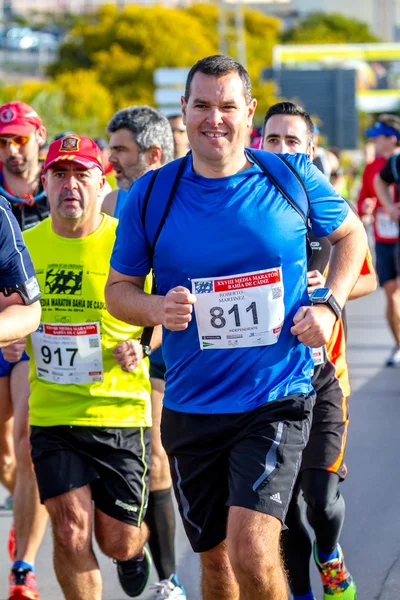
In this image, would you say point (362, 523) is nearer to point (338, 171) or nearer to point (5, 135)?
point (5, 135)

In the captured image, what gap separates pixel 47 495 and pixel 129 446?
42 cm

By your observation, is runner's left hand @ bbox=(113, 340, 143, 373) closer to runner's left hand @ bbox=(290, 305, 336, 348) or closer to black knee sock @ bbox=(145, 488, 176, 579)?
black knee sock @ bbox=(145, 488, 176, 579)

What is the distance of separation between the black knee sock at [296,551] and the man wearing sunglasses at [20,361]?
1.20 meters

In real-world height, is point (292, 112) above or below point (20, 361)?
above

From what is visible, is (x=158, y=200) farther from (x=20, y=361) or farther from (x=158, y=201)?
(x=20, y=361)

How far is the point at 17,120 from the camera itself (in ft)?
21.0

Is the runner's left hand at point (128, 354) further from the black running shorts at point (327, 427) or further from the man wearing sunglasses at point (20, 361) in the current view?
the man wearing sunglasses at point (20, 361)

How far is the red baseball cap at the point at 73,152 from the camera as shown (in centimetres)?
501

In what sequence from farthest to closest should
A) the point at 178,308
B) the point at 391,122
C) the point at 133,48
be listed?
the point at 133,48, the point at 391,122, the point at 178,308

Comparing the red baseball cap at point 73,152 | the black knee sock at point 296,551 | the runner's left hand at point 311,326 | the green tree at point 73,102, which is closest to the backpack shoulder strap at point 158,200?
the runner's left hand at point 311,326

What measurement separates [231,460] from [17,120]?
3.02m

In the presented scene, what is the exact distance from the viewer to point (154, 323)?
13.2 ft

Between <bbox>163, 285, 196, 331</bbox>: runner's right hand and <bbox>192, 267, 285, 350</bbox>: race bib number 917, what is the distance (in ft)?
0.45

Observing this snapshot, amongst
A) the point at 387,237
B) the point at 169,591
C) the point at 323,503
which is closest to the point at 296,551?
the point at 323,503
